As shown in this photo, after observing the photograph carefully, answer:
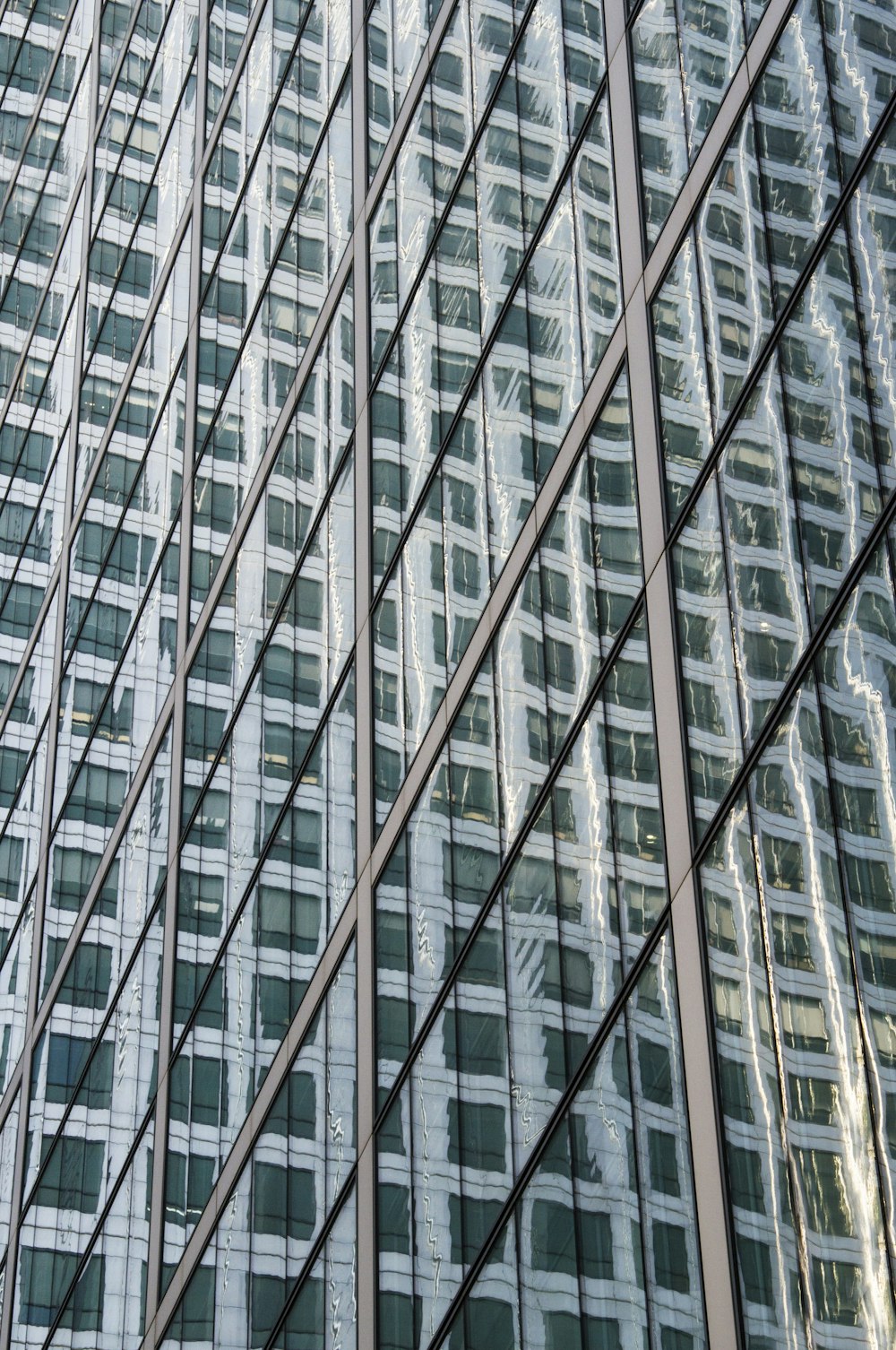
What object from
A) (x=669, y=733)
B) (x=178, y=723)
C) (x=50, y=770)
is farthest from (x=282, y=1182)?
(x=50, y=770)

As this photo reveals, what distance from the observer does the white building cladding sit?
674 inches

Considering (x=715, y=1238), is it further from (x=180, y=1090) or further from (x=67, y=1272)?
(x=67, y=1272)

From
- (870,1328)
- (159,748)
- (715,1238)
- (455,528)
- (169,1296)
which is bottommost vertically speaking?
(870,1328)

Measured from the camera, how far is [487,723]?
23.3 m

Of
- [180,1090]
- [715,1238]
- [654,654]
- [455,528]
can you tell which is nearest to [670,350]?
[654,654]

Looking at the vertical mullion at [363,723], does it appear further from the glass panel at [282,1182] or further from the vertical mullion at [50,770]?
the vertical mullion at [50,770]

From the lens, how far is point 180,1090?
30.8m

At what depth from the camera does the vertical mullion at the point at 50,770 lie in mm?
37781

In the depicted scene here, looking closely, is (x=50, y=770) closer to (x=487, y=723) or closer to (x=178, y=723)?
(x=178, y=723)

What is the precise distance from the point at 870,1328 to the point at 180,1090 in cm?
1735

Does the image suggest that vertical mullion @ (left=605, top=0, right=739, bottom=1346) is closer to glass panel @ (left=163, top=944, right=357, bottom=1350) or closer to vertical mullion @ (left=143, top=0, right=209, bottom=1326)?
glass panel @ (left=163, top=944, right=357, bottom=1350)

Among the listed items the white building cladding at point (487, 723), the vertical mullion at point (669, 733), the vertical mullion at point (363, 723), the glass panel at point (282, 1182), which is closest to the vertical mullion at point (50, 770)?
the white building cladding at point (487, 723)

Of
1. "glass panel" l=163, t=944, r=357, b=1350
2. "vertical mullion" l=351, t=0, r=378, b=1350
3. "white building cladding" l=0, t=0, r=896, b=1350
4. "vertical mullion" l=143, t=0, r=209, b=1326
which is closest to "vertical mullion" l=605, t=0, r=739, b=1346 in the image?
"white building cladding" l=0, t=0, r=896, b=1350

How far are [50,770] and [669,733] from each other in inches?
1005
